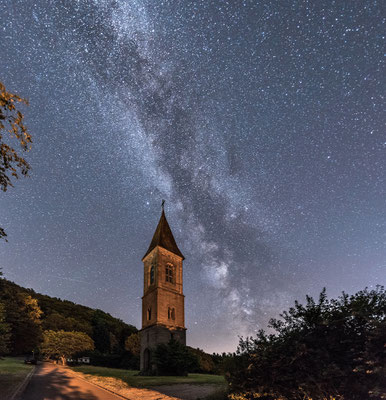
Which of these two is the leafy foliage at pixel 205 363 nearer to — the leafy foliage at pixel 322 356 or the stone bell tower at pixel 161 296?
the stone bell tower at pixel 161 296

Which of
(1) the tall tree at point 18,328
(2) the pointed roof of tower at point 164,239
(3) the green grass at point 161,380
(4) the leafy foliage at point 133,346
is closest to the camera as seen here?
(3) the green grass at point 161,380

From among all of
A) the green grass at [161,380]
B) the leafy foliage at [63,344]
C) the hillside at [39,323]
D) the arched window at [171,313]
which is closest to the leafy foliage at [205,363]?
the arched window at [171,313]

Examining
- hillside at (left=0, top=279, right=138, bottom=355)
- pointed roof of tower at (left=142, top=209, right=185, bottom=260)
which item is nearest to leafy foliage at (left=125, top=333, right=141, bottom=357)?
hillside at (left=0, top=279, right=138, bottom=355)

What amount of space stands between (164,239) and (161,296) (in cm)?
904

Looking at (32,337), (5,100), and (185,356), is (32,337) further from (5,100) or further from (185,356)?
(5,100)

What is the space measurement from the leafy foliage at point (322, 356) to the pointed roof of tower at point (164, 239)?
1257 inches

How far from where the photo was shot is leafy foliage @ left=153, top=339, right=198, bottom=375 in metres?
30.0

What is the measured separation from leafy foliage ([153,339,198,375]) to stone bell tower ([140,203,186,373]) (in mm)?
1718

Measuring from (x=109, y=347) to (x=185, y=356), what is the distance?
59953 mm

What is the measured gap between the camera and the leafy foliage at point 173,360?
1183 inches

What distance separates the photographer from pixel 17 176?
6277 millimetres

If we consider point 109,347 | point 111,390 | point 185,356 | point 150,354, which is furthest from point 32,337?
point 109,347

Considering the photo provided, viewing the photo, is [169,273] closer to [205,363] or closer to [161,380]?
[161,380]

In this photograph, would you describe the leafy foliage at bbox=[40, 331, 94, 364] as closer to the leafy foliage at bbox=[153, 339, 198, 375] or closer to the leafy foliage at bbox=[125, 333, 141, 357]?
the leafy foliage at bbox=[125, 333, 141, 357]
